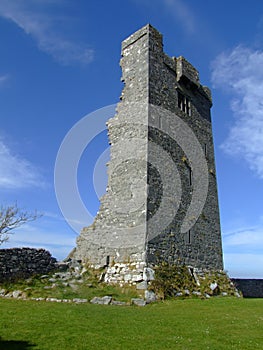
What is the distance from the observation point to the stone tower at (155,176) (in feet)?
51.4

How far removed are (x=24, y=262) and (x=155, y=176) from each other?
7.78 metres

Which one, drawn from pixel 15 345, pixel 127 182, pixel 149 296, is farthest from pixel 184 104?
pixel 15 345

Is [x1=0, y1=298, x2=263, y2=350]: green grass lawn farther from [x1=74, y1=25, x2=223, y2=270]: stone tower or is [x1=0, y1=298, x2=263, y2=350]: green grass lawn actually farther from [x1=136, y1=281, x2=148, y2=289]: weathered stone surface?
[x1=74, y1=25, x2=223, y2=270]: stone tower

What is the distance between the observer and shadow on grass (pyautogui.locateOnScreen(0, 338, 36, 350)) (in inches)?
256

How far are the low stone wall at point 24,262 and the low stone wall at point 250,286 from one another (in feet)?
52.9

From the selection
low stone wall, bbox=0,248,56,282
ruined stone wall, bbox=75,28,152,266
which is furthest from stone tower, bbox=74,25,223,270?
low stone wall, bbox=0,248,56,282

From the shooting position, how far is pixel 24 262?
50.3ft

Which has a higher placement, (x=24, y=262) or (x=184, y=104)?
(x=184, y=104)

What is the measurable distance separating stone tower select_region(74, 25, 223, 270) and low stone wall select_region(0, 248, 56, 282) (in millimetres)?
1929

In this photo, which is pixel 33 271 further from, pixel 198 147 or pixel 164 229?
pixel 198 147

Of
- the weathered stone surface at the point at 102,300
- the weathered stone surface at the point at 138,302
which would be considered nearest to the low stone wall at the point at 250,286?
the weathered stone surface at the point at 138,302

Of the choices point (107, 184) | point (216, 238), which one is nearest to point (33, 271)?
point (107, 184)

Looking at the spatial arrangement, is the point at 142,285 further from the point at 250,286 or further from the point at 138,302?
the point at 250,286

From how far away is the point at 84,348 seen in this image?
265 inches
